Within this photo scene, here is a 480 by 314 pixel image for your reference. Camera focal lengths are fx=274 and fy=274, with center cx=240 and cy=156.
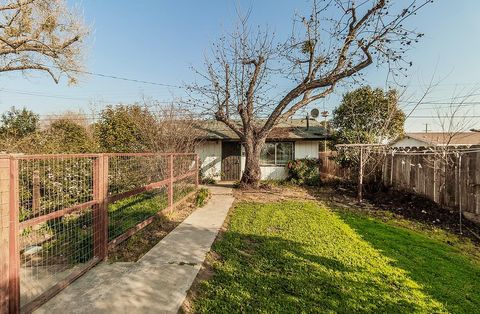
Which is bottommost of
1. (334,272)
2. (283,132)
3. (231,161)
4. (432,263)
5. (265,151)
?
(432,263)

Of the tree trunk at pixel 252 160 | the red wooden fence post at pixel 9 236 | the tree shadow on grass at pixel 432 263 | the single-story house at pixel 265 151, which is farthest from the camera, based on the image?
the single-story house at pixel 265 151

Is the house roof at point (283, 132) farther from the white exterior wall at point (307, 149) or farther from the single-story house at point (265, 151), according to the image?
the white exterior wall at point (307, 149)

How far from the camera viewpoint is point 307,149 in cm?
1523

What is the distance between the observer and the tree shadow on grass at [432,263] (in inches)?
132

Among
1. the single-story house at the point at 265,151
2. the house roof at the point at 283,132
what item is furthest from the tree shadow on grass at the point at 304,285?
the single-story house at the point at 265,151

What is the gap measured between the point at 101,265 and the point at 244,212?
4283 millimetres

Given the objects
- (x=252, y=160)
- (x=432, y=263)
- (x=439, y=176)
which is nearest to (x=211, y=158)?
(x=252, y=160)

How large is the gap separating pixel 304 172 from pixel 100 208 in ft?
37.6

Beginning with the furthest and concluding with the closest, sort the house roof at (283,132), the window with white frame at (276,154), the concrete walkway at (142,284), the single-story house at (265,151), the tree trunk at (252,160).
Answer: the window with white frame at (276,154)
the single-story house at (265,151)
the house roof at (283,132)
the tree trunk at (252,160)
the concrete walkway at (142,284)

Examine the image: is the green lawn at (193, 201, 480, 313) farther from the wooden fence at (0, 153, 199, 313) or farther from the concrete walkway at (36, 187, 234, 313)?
the wooden fence at (0, 153, 199, 313)

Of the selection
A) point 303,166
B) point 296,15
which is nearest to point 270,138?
point 303,166

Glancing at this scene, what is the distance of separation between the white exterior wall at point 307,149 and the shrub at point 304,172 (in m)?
0.66

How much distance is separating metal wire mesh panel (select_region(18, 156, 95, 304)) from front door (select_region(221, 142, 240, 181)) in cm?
1037

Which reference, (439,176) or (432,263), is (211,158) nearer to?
(439,176)
